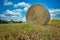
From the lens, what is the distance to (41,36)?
212cm

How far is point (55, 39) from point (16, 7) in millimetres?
763

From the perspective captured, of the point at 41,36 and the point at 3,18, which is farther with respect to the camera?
the point at 3,18

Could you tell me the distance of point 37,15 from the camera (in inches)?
86.0

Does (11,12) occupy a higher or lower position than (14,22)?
higher

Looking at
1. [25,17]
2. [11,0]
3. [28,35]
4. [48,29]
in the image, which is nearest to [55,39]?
[48,29]

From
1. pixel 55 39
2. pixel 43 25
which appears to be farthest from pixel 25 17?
pixel 55 39

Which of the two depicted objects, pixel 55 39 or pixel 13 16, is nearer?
pixel 55 39

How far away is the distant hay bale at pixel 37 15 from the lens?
2.13 metres

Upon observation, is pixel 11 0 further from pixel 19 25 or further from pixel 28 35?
pixel 28 35

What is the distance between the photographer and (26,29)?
2191mm

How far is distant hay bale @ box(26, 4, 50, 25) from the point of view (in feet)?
6.98

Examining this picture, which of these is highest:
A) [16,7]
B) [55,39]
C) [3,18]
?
[16,7]

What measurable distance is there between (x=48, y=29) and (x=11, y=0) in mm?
740

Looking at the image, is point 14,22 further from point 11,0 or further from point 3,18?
point 11,0
